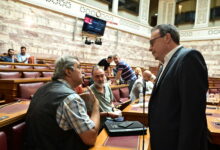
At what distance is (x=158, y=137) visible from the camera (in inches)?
42.6

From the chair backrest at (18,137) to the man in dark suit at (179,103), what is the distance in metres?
0.87

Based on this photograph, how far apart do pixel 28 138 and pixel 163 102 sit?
896 mm

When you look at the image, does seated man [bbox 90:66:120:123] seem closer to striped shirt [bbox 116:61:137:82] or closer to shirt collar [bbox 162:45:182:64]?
shirt collar [bbox 162:45:182:64]

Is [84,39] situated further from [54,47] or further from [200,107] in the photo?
[200,107]

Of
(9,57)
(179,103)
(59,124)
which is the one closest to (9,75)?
(9,57)

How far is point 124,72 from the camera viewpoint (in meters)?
4.76

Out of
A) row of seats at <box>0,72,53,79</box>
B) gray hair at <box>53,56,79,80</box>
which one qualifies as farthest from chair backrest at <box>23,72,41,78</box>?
gray hair at <box>53,56,79,80</box>

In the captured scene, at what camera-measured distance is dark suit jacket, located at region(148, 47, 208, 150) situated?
36.8 inches

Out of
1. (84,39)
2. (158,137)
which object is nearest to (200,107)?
(158,137)

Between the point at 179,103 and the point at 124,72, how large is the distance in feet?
12.3

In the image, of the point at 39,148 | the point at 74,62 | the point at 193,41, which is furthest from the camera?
the point at 193,41

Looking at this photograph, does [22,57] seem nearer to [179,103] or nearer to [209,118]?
[209,118]

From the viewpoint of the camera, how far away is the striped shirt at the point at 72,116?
116 cm

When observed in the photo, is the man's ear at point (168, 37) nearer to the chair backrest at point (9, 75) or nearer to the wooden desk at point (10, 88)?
the wooden desk at point (10, 88)
